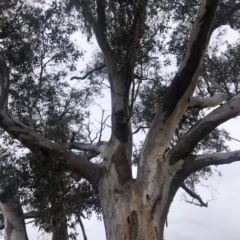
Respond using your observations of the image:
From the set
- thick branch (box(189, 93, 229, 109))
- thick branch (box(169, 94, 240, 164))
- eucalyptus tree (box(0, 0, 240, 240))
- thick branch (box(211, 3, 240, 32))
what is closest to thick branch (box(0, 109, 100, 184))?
eucalyptus tree (box(0, 0, 240, 240))

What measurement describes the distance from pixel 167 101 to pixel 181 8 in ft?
9.76

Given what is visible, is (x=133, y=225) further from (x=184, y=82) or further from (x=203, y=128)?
(x=184, y=82)

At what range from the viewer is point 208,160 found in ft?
21.1

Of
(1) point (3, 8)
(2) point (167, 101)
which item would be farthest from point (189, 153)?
(1) point (3, 8)

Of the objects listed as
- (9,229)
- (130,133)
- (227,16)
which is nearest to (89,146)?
(130,133)

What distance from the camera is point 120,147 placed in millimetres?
7008

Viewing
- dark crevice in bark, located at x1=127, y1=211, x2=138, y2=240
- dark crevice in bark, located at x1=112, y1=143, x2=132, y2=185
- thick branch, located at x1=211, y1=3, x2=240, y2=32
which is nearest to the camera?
dark crevice in bark, located at x1=127, y1=211, x2=138, y2=240

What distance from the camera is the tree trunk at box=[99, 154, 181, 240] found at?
623 centimetres

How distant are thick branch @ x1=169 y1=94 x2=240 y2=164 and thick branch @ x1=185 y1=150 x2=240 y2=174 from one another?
0.14 m

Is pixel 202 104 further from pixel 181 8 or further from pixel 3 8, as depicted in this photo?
pixel 3 8

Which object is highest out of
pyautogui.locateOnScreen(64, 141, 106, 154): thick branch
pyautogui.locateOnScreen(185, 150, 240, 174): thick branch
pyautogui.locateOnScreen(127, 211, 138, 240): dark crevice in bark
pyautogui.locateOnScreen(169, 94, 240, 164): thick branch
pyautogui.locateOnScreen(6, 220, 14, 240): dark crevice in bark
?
pyautogui.locateOnScreen(64, 141, 106, 154): thick branch

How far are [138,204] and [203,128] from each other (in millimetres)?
1464

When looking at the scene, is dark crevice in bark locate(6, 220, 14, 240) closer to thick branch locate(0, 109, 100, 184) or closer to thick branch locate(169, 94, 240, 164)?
thick branch locate(0, 109, 100, 184)

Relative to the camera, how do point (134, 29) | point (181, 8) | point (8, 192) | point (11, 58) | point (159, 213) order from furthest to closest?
point (181, 8)
point (11, 58)
point (8, 192)
point (134, 29)
point (159, 213)
